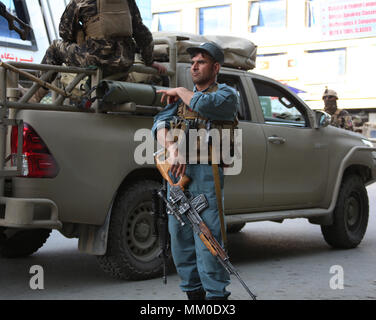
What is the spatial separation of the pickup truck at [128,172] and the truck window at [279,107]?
0.04 feet

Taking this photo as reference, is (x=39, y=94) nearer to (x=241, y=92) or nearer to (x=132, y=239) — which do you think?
(x=132, y=239)

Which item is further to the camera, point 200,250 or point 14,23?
point 14,23

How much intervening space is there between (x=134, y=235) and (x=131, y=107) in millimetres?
1065

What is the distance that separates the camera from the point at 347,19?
3494 centimetres

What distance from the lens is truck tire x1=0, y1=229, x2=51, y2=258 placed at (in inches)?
257

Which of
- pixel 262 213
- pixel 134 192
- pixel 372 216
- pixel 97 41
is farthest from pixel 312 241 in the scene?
pixel 97 41

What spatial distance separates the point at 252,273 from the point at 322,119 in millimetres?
1936

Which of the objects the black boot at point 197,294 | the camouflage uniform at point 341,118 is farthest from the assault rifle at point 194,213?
the camouflage uniform at point 341,118

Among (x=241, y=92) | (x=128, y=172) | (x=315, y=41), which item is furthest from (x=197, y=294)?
(x=315, y=41)

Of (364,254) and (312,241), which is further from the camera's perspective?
(312,241)

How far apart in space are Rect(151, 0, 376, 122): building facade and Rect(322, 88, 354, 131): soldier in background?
24.4 metres
